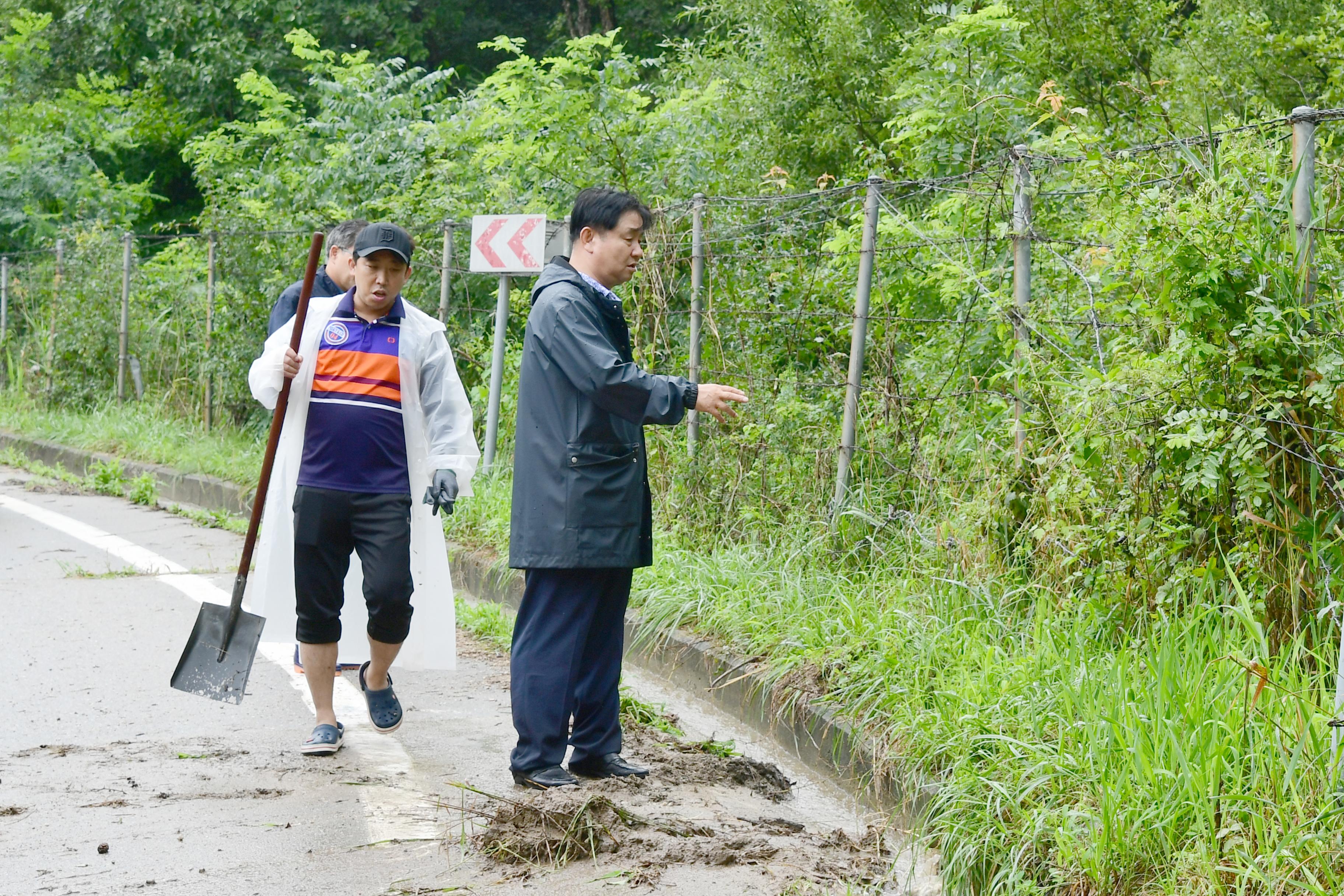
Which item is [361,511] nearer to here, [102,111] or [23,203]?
[23,203]

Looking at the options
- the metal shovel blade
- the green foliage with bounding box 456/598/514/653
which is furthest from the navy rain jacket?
the green foliage with bounding box 456/598/514/653

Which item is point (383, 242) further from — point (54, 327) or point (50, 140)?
point (50, 140)

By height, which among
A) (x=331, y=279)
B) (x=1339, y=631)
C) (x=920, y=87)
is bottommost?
(x=1339, y=631)

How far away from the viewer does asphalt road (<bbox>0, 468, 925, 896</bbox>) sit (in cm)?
377

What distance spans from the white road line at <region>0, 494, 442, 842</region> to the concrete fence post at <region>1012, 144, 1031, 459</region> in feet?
8.42

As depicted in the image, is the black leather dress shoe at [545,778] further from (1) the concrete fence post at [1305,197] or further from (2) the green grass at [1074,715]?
(1) the concrete fence post at [1305,197]

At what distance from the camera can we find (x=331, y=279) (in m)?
5.83

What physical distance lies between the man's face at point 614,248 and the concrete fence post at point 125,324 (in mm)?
11740

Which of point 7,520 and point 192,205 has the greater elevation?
point 192,205

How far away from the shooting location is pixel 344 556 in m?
5.07

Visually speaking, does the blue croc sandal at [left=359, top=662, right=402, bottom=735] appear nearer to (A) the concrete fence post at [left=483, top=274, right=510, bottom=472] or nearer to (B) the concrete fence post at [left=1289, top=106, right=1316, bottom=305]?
(B) the concrete fence post at [left=1289, top=106, right=1316, bottom=305]

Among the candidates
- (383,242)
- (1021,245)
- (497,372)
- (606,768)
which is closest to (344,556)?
(383,242)

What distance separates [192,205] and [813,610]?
2239cm

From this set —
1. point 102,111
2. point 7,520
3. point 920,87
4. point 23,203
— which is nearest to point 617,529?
point 920,87
